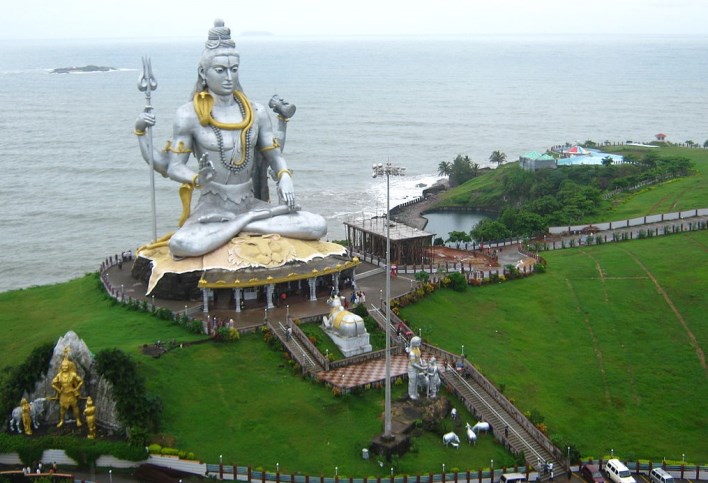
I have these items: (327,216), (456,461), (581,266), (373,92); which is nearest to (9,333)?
(456,461)

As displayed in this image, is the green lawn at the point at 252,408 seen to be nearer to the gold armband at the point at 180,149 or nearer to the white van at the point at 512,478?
the white van at the point at 512,478

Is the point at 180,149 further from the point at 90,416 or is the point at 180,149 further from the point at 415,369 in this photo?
the point at 415,369

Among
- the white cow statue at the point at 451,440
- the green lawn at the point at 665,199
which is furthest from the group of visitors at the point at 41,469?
the green lawn at the point at 665,199

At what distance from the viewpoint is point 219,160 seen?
3753 cm

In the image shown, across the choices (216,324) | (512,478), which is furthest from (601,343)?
(216,324)

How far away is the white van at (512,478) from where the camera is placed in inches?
1030

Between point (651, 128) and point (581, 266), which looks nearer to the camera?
point (581, 266)

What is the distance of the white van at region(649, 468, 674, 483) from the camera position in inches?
1051

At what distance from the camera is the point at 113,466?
26172 mm

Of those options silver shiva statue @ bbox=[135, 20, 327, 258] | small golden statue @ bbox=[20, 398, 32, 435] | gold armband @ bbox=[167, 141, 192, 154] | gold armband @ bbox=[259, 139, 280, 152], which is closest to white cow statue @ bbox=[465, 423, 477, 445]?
silver shiva statue @ bbox=[135, 20, 327, 258]

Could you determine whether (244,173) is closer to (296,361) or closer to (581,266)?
(296,361)

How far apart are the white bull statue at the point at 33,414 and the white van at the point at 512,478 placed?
13.5 m

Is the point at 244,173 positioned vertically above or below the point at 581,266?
above

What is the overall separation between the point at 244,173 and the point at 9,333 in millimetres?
11175
